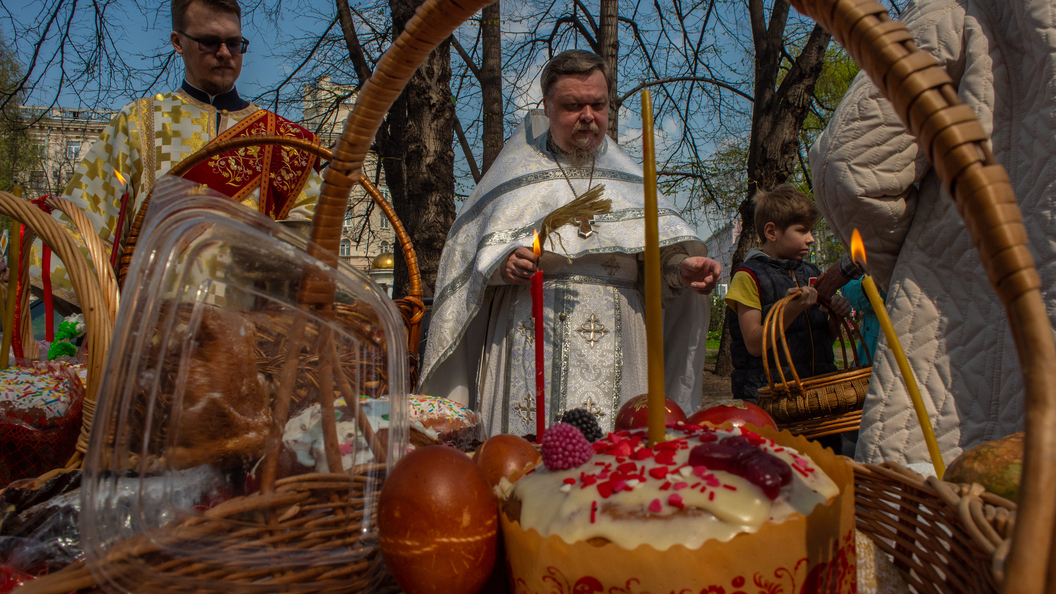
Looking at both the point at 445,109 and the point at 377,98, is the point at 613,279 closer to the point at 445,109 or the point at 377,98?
the point at 377,98

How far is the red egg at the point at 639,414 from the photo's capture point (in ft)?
3.38

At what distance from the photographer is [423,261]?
4980 mm

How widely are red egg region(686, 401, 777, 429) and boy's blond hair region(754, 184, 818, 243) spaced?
2388mm

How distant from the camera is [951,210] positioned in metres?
1.52

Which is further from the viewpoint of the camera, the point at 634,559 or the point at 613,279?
the point at 613,279

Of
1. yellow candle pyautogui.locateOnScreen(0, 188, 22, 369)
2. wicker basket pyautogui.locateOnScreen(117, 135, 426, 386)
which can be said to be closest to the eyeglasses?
wicker basket pyautogui.locateOnScreen(117, 135, 426, 386)

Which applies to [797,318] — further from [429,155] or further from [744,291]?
[429,155]

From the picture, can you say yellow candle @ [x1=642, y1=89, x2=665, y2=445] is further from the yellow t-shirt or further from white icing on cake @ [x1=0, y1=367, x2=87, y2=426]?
the yellow t-shirt

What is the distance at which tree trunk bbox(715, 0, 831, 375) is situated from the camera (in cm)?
679

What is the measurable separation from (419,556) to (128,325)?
1.31 ft

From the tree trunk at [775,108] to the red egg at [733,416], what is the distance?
238 inches

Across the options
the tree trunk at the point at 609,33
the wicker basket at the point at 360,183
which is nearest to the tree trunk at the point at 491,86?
the tree trunk at the point at 609,33

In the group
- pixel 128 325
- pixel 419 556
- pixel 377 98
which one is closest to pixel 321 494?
pixel 419 556

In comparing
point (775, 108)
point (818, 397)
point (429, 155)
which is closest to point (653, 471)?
point (818, 397)
